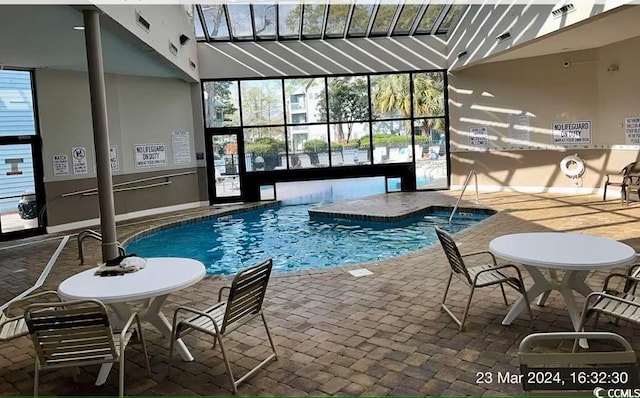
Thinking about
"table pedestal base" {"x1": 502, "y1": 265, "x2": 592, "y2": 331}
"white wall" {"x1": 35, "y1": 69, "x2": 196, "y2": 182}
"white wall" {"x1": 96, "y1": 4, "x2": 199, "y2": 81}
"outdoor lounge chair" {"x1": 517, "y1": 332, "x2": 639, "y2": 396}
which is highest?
"white wall" {"x1": 96, "y1": 4, "x2": 199, "y2": 81}

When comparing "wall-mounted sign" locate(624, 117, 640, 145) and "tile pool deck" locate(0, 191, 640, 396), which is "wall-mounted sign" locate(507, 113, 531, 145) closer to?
"wall-mounted sign" locate(624, 117, 640, 145)

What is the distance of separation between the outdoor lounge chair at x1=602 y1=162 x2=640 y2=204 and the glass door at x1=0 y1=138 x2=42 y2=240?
1139cm

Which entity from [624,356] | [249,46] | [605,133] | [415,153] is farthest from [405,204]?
[624,356]

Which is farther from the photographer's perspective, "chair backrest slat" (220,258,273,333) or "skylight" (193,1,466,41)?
"skylight" (193,1,466,41)

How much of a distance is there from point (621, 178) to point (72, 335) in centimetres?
1121

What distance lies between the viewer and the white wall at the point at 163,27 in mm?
6476

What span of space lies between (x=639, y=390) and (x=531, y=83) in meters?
11.5

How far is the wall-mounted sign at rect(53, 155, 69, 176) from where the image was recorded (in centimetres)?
1012

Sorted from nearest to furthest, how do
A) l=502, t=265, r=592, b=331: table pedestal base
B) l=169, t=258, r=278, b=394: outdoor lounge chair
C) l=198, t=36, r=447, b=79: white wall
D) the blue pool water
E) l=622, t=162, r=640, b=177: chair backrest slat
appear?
l=169, t=258, r=278, b=394: outdoor lounge chair, l=502, t=265, r=592, b=331: table pedestal base, the blue pool water, l=622, t=162, r=640, b=177: chair backrest slat, l=198, t=36, r=447, b=79: white wall

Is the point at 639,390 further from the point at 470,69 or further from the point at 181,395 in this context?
the point at 470,69

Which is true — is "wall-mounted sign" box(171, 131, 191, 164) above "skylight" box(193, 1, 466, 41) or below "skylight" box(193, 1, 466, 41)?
below

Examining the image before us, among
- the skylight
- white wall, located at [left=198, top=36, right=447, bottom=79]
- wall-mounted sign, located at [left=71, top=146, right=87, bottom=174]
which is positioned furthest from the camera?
white wall, located at [left=198, top=36, right=447, bottom=79]

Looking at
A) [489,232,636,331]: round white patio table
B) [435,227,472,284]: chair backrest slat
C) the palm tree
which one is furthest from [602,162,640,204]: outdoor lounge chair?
[435,227,472,284]: chair backrest slat

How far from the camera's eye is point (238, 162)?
13.3 m
